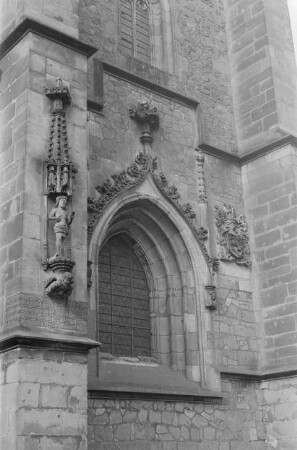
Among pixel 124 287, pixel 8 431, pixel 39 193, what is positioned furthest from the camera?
pixel 124 287

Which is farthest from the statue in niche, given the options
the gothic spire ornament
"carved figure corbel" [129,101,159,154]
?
"carved figure corbel" [129,101,159,154]

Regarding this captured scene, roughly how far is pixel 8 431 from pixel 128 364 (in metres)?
3.12

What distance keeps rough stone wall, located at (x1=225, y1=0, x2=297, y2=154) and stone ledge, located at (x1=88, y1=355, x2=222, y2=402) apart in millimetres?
4767

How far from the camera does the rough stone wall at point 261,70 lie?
12727mm

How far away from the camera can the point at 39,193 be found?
27.1ft

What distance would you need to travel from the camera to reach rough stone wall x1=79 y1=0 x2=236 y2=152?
38.4 feet

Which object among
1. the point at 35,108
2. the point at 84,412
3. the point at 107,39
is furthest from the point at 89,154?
the point at 84,412

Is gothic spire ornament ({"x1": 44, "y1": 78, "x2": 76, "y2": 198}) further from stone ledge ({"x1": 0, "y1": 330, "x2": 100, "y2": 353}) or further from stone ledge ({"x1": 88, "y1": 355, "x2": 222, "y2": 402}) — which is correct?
stone ledge ({"x1": 88, "y1": 355, "x2": 222, "y2": 402})

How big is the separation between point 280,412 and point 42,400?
16.6ft

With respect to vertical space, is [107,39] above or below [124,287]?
above

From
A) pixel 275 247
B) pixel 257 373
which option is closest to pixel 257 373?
pixel 257 373

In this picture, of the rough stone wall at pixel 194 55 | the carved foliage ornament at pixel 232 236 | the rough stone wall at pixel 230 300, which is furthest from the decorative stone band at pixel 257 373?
the rough stone wall at pixel 194 55

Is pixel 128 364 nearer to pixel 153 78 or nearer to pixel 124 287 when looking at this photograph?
pixel 124 287

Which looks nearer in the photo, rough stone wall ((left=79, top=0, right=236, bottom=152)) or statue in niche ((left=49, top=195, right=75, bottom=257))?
statue in niche ((left=49, top=195, right=75, bottom=257))
